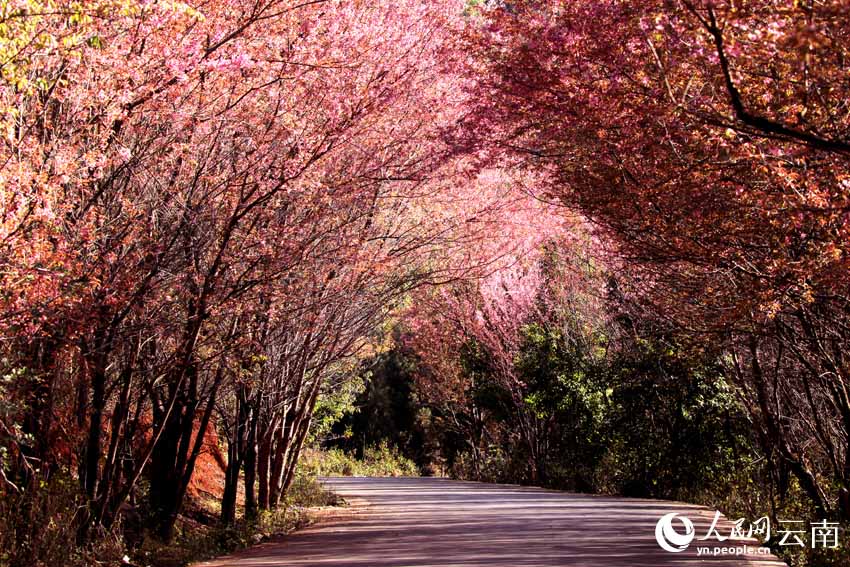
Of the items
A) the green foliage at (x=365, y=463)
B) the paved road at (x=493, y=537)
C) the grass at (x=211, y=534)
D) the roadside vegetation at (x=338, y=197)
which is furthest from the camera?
the green foliage at (x=365, y=463)

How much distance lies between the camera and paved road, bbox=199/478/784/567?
9.03 meters

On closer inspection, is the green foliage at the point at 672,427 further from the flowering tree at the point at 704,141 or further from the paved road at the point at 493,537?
the flowering tree at the point at 704,141

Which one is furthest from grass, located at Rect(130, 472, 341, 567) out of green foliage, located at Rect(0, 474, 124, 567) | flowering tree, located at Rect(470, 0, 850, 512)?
flowering tree, located at Rect(470, 0, 850, 512)

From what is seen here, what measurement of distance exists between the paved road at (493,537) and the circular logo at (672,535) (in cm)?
9

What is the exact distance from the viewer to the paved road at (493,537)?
29.6 ft

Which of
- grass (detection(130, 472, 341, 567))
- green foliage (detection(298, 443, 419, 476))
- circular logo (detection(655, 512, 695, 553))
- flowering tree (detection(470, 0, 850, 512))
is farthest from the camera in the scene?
green foliage (detection(298, 443, 419, 476))

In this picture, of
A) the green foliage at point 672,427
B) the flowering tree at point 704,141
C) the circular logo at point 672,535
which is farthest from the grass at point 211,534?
the green foliage at point 672,427

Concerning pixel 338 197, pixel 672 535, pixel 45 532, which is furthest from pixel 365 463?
pixel 45 532

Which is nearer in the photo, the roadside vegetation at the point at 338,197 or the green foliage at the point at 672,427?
the roadside vegetation at the point at 338,197

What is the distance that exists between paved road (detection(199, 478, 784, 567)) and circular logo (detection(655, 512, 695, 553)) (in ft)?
0.31

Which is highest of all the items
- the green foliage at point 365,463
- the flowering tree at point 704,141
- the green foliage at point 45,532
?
the flowering tree at point 704,141

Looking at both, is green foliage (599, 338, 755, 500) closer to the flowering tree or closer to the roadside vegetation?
the roadside vegetation

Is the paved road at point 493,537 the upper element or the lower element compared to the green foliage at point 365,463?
lower

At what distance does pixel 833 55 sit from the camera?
16.8 feet
